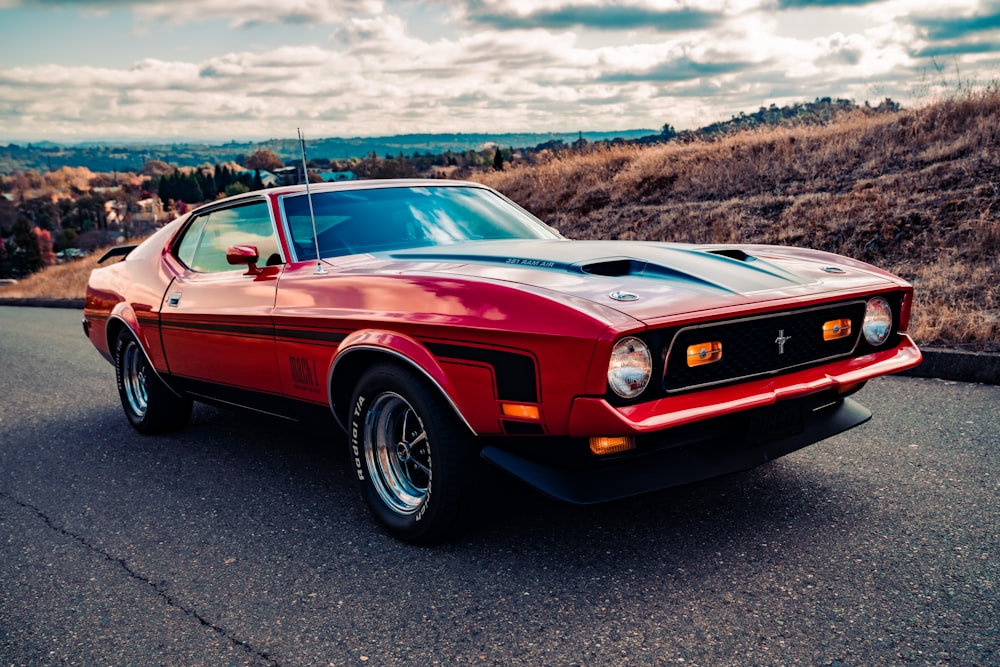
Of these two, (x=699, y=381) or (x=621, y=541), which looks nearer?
(x=699, y=381)

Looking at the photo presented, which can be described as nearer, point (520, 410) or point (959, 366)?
point (520, 410)

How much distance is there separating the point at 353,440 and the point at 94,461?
2044mm

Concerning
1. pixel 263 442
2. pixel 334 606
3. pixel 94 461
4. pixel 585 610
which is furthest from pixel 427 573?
pixel 94 461

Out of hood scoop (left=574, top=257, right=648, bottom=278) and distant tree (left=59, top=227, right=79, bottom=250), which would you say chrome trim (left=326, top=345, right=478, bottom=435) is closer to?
hood scoop (left=574, top=257, right=648, bottom=278)

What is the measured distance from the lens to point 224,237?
4.46 m

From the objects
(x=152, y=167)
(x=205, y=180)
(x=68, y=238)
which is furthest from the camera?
(x=152, y=167)

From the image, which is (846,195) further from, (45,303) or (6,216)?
(6,216)

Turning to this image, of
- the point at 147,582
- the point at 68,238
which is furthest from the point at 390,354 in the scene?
the point at 68,238

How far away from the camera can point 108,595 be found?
2865 mm

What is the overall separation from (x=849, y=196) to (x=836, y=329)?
7409 millimetres

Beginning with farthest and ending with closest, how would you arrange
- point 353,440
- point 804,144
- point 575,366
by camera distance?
1. point 804,144
2. point 353,440
3. point 575,366

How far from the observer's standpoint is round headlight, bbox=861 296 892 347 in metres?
3.31

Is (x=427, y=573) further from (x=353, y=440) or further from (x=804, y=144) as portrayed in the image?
(x=804, y=144)

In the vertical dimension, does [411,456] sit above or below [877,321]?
below
